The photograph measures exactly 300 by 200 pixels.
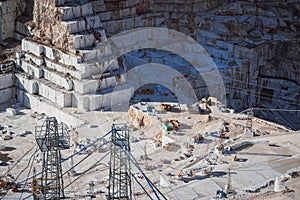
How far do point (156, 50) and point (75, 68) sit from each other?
9237mm

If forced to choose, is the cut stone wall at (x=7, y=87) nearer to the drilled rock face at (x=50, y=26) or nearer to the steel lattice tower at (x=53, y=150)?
the drilled rock face at (x=50, y=26)

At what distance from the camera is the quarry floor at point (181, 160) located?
33.6 meters

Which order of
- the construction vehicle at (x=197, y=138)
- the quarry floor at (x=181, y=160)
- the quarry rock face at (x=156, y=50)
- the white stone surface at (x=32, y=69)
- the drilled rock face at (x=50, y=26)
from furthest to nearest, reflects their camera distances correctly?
the white stone surface at (x=32, y=69), the drilled rock face at (x=50, y=26), the quarry rock face at (x=156, y=50), the construction vehicle at (x=197, y=138), the quarry floor at (x=181, y=160)

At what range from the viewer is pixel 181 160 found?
37.9 meters

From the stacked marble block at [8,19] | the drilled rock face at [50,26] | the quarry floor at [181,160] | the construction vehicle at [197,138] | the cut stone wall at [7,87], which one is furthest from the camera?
the stacked marble block at [8,19]

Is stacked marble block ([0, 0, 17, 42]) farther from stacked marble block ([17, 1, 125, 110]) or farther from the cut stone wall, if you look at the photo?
the cut stone wall

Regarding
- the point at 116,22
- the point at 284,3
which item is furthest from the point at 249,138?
the point at 284,3

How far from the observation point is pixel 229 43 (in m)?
53.8

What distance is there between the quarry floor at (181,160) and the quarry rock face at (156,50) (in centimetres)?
196

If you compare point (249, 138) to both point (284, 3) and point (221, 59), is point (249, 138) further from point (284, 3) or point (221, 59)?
point (284, 3)

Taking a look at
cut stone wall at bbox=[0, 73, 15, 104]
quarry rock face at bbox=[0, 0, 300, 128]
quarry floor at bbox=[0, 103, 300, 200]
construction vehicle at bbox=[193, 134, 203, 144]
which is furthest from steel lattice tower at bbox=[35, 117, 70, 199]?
cut stone wall at bbox=[0, 73, 15, 104]

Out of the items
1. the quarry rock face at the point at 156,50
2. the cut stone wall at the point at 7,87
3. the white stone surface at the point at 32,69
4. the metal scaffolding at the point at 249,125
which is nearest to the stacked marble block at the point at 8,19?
the quarry rock face at the point at 156,50

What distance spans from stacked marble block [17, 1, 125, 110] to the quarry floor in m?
1.19

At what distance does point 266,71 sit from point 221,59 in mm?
3582
